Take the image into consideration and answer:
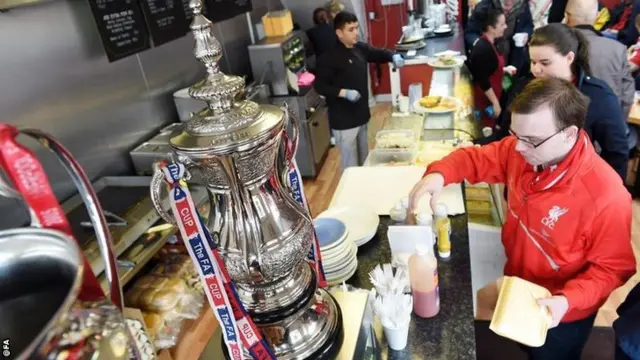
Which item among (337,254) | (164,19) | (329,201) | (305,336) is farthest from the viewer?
(329,201)

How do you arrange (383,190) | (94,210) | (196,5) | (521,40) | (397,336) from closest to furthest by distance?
1. (94,210)
2. (196,5)
3. (397,336)
4. (383,190)
5. (521,40)

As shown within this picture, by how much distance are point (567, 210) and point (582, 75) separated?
3.17 ft

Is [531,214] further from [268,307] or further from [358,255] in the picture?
[268,307]

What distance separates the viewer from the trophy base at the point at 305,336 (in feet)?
3.30

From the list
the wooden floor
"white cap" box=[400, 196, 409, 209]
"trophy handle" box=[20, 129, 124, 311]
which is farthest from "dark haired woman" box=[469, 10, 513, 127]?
"trophy handle" box=[20, 129, 124, 311]

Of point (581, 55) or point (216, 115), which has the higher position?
point (216, 115)

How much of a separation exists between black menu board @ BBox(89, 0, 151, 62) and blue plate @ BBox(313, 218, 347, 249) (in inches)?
81.8

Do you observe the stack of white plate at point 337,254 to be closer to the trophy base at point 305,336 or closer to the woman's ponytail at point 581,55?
the trophy base at point 305,336

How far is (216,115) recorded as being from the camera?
0.87m

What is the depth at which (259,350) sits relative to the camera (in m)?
0.92

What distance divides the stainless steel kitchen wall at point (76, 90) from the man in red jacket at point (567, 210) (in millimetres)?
2272

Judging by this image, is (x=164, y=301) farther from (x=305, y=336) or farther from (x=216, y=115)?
(x=216, y=115)

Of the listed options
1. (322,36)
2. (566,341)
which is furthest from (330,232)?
(322,36)

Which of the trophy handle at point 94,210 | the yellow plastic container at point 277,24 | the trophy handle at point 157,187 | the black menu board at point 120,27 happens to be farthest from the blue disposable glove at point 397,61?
the trophy handle at point 94,210
